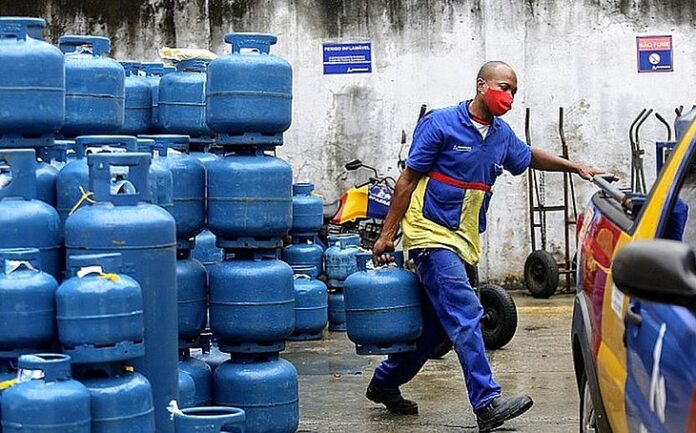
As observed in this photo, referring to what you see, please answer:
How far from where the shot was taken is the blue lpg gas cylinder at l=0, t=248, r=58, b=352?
17.2ft

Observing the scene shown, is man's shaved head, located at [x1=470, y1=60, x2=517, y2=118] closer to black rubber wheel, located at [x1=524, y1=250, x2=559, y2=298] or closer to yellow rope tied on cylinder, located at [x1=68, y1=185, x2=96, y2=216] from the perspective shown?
yellow rope tied on cylinder, located at [x1=68, y1=185, x2=96, y2=216]

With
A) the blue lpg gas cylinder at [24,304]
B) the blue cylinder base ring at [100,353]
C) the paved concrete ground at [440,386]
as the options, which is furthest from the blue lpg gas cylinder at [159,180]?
the paved concrete ground at [440,386]

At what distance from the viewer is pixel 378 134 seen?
14.4 metres

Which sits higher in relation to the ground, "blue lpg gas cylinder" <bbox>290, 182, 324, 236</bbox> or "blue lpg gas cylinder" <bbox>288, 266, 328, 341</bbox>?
"blue lpg gas cylinder" <bbox>290, 182, 324, 236</bbox>

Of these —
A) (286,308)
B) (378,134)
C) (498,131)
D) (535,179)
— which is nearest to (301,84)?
(378,134)

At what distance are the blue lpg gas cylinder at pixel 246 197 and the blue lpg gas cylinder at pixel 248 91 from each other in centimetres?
16

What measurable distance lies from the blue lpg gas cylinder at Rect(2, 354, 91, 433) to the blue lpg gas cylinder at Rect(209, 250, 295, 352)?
1941mm

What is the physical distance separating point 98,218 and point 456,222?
277 centimetres

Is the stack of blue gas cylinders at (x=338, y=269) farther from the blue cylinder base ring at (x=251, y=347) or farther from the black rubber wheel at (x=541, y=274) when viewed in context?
the blue cylinder base ring at (x=251, y=347)

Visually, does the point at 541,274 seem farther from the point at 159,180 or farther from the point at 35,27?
the point at 35,27

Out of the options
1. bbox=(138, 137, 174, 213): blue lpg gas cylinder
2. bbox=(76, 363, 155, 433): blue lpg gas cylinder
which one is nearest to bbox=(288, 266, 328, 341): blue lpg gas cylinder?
bbox=(138, 137, 174, 213): blue lpg gas cylinder

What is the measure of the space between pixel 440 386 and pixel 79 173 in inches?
160

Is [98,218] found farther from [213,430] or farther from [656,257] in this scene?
[656,257]

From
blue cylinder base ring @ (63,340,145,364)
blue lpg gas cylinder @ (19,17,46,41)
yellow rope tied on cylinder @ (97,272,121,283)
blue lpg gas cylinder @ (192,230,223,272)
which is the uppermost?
blue lpg gas cylinder @ (19,17,46,41)
